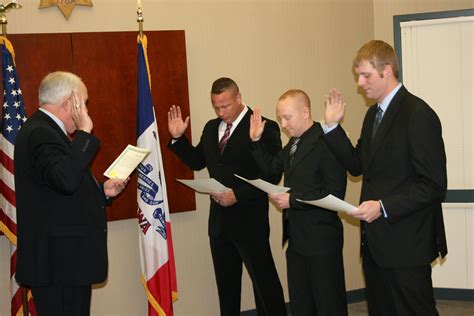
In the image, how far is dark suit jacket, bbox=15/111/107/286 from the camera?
3.05 m

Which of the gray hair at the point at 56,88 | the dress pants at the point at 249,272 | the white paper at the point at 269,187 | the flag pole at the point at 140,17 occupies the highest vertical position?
the flag pole at the point at 140,17

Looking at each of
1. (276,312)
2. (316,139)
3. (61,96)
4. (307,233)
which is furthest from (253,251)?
(61,96)

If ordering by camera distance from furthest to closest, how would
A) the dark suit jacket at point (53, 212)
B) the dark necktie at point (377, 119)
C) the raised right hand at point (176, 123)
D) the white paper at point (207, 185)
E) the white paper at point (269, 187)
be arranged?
the raised right hand at point (176, 123)
the white paper at point (207, 185)
the white paper at point (269, 187)
the dark necktie at point (377, 119)
the dark suit jacket at point (53, 212)

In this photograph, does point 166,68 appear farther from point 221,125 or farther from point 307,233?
point 307,233

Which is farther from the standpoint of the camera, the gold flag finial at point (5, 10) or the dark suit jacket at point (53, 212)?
the gold flag finial at point (5, 10)

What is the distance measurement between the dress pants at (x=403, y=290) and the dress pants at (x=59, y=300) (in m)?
1.42

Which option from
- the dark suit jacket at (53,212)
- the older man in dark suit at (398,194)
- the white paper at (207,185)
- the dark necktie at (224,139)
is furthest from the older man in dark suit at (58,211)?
the dark necktie at (224,139)

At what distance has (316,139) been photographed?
376 centimetres

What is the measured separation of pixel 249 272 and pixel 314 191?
37.7 inches

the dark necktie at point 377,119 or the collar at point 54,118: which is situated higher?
the collar at point 54,118

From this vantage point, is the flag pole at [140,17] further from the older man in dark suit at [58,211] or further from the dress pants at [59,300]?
the dress pants at [59,300]

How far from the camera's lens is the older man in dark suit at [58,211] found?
120 inches

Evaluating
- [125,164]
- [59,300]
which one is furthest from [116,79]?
[59,300]

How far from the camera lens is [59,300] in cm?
315
